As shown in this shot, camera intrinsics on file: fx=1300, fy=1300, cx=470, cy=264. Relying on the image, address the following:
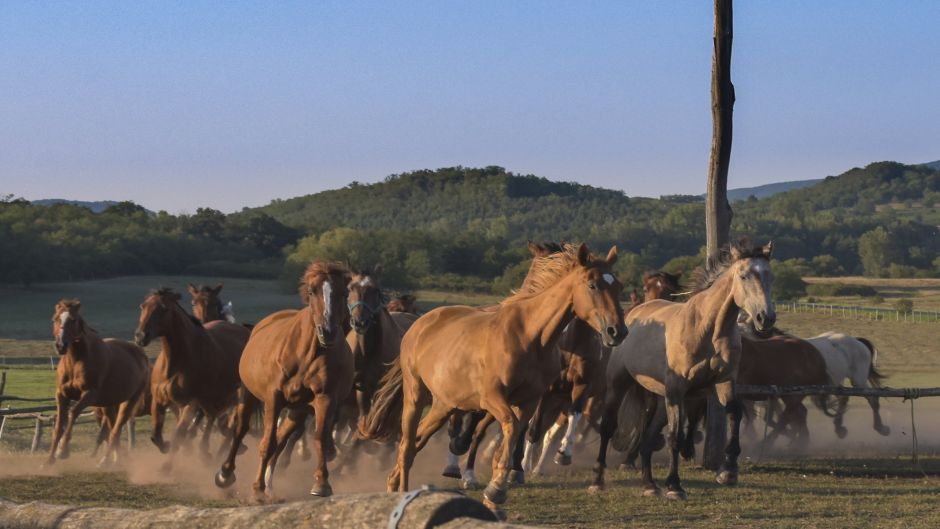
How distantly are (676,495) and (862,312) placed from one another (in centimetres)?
4445

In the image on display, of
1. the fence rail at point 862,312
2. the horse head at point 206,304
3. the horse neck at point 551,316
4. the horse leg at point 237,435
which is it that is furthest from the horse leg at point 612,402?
the fence rail at point 862,312

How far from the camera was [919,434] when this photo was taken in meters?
19.0

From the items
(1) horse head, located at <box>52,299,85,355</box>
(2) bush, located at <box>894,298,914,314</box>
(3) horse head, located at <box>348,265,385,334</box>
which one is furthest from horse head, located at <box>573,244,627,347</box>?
(2) bush, located at <box>894,298,914,314</box>

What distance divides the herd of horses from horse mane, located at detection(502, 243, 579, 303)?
0.06 ft

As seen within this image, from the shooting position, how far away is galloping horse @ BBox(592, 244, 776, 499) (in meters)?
11.6

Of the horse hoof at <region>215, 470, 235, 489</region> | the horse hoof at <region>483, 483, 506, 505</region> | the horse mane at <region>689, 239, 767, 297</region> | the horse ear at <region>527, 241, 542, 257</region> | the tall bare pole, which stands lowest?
the horse hoof at <region>215, 470, 235, 489</region>

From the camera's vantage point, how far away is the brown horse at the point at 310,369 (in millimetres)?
11289

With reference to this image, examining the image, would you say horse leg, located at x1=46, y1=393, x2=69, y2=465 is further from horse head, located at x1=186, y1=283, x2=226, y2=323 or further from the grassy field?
horse head, located at x1=186, y1=283, x2=226, y2=323

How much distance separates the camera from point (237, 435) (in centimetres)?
1248

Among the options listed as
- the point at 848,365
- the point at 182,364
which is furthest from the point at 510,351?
the point at 848,365

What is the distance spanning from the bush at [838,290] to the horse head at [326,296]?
6383 centimetres

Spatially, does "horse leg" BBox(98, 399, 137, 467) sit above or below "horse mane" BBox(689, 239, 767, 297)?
below

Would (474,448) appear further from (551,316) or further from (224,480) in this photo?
(551,316)

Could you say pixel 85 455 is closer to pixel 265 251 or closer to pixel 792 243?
pixel 265 251
